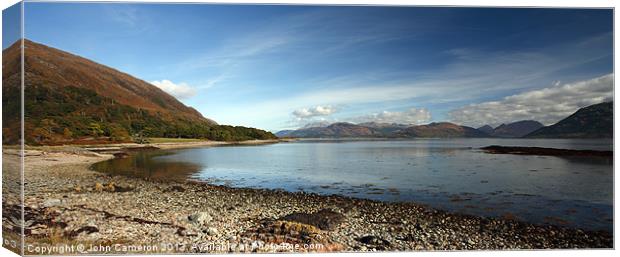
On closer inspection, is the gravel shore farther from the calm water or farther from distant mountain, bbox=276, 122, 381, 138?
distant mountain, bbox=276, 122, 381, 138

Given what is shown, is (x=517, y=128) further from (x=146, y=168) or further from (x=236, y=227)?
(x=146, y=168)

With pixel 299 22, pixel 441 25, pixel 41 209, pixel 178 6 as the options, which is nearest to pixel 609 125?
pixel 441 25

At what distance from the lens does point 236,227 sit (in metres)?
5.56

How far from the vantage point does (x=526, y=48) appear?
5.92 m

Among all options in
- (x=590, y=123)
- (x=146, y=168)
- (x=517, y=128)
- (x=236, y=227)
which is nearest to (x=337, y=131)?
(x=236, y=227)

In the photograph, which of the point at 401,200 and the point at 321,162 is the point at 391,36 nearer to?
the point at 401,200

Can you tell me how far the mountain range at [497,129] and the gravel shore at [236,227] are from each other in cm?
169

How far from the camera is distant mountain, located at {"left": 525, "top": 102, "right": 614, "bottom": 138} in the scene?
18.2ft

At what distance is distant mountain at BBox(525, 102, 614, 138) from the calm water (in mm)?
236

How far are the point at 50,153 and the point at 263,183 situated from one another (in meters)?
5.50

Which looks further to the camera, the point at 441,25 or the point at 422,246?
the point at 441,25

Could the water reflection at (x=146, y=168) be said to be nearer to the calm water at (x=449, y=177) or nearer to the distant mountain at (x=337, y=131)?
the calm water at (x=449, y=177)

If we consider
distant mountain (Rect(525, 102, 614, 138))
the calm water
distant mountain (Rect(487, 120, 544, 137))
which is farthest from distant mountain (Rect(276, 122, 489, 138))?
distant mountain (Rect(525, 102, 614, 138))

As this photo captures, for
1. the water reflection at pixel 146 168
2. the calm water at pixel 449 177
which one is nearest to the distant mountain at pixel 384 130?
the calm water at pixel 449 177
